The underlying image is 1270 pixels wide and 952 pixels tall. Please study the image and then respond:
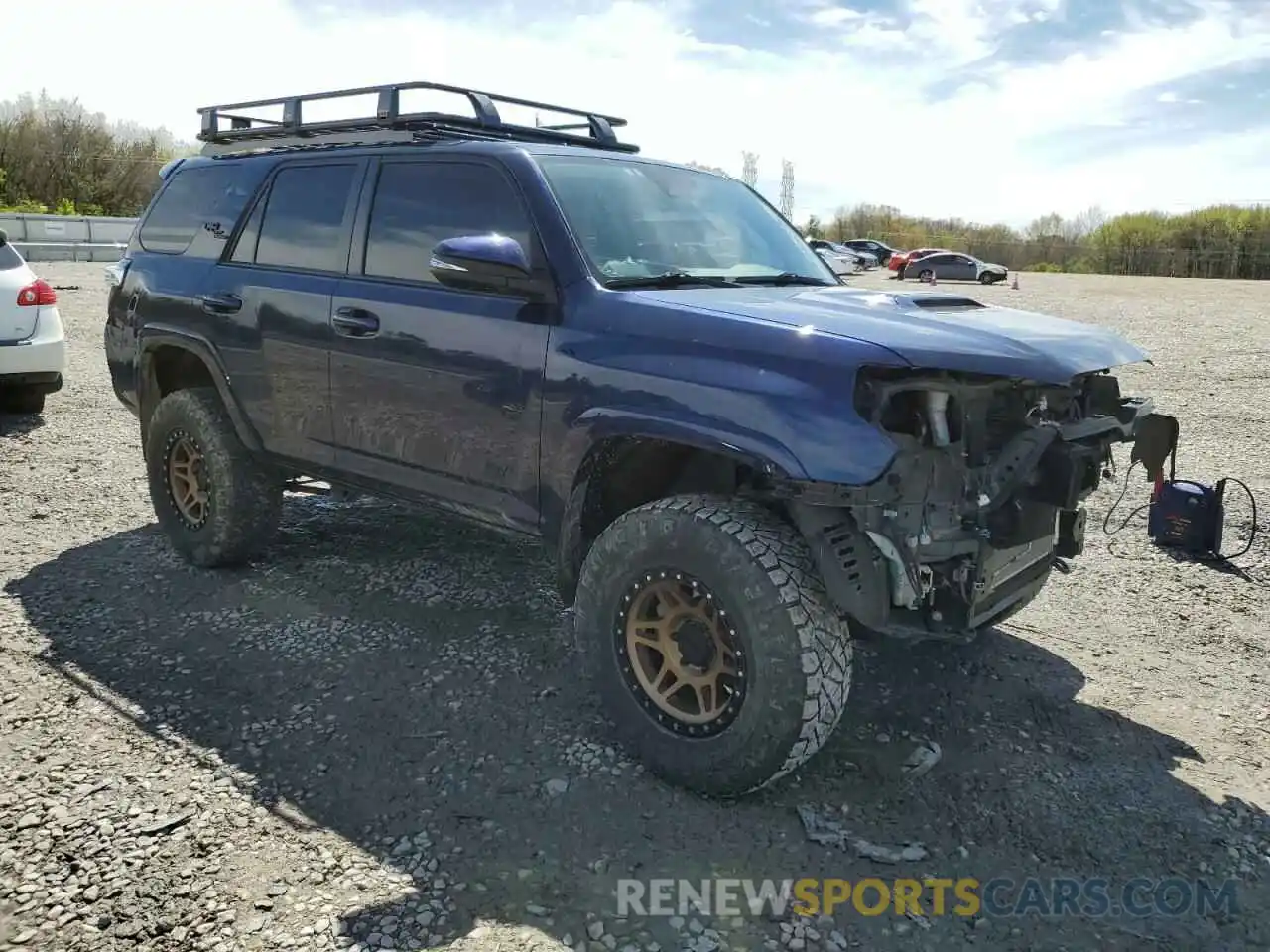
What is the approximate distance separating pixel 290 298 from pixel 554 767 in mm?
2372

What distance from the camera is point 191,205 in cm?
511

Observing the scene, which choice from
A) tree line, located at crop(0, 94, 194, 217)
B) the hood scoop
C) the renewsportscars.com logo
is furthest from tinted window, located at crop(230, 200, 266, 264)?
tree line, located at crop(0, 94, 194, 217)

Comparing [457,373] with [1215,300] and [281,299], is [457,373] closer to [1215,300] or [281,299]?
[281,299]

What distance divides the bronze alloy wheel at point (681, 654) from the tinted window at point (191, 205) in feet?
9.81

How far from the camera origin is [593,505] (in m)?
3.51

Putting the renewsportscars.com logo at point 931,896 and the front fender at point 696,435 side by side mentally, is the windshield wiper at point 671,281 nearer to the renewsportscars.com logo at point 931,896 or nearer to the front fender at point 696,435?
the front fender at point 696,435

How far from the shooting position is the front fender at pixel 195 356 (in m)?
4.74

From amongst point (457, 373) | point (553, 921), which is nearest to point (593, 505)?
point (457, 373)

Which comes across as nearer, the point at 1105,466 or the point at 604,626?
the point at 604,626

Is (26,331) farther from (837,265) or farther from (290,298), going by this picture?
(837,265)

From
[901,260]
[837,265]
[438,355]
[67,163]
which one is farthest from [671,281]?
[67,163]

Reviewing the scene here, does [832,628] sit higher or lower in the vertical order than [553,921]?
higher

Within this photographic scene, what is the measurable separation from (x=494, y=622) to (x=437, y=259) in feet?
5.70

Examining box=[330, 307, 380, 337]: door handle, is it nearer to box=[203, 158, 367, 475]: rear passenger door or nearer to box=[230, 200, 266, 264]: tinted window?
box=[203, 158, 367, 475]: rear passenger door
